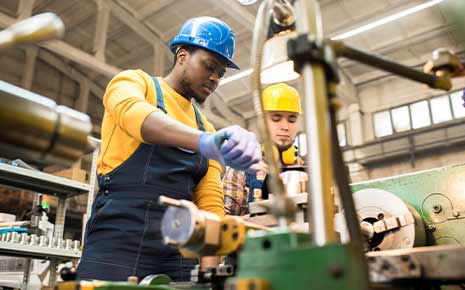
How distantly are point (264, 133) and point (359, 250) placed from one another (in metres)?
0.19

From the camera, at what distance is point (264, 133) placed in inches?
22.9

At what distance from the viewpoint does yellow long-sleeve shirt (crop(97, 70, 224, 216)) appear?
1076mm

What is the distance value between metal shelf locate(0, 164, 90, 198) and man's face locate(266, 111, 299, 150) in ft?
4.06

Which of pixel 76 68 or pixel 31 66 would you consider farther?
pixel 76 68

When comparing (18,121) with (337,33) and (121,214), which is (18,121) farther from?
(337,33)

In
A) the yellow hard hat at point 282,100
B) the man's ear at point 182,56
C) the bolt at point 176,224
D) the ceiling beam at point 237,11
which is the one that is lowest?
the bolt at point 176,224

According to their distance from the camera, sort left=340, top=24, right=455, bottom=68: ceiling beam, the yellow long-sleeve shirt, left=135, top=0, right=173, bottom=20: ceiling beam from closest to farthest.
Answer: the yellow long-sleeve shirt → left=340, top=24, right=455, bottom=68: ceiling beam → left=135, top=0, right=173, bottom=20: ceiling beam

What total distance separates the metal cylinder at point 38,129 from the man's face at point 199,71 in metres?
0.98

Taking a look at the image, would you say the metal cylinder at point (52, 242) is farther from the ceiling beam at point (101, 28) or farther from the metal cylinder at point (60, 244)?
the ceiling beam at point (101, 28)

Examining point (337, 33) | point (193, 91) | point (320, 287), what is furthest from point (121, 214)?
point (337, 33)

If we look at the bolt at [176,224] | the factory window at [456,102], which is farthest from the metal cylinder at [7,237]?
the factory window at [456,102]

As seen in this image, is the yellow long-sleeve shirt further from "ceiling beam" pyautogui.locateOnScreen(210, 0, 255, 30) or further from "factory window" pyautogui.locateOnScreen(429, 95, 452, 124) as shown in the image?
"factory window" pyautogui.locateOnScreen(429, 95, 452, 124)

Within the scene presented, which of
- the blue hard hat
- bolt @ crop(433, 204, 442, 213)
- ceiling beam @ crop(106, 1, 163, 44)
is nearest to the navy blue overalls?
the blue hard hat

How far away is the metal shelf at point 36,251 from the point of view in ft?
7.45
